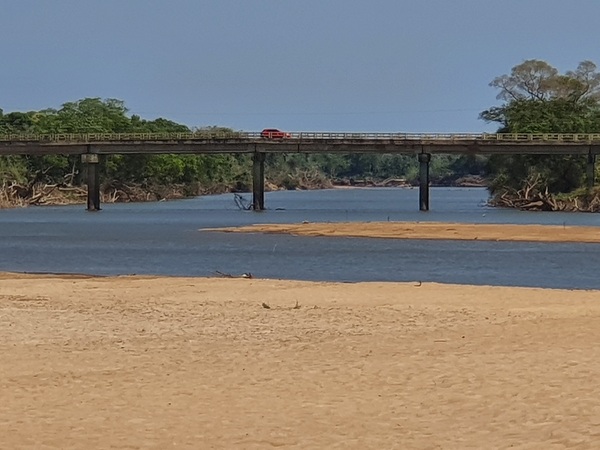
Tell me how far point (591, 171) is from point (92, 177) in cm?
5013

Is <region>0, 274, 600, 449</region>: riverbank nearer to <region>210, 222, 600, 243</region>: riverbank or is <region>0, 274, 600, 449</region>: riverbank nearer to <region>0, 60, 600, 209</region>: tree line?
<region>210, 222, 600, 243</region>: riverbank

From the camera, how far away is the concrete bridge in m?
102

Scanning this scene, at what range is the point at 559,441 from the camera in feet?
44.4

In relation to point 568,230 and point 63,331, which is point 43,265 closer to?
point 63,331

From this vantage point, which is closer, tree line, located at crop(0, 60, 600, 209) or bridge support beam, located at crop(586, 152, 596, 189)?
bridge support beam, located at crop(586, 152, 596, 189)

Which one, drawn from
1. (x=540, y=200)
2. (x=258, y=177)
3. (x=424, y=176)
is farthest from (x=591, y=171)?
(x=258, y=177)

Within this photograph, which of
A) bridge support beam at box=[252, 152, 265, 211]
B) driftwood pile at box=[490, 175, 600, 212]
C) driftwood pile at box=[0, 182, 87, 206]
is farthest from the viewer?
driftwood pile at box=[0, 182, 87, 206]

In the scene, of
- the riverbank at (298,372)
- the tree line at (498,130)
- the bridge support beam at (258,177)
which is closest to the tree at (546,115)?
the tree line at (498,130)

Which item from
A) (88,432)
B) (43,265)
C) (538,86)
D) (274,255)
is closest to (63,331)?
(88,432)

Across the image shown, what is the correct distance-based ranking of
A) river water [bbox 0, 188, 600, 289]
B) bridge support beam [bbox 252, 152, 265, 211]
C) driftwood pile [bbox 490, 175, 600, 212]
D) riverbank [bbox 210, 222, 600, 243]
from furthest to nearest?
bridge support beam [bbox 252, 152, 265, 211], driftwood pile [bbox 490, 175, 600, 212], riverbank [bbox 210, 222, 600, 243], river water [bbox 0, 188, 600, 289]

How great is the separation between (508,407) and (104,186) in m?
136

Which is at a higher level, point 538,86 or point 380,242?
point 538,86

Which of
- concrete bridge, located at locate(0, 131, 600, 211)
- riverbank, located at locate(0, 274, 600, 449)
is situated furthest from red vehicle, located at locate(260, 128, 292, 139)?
riverbank, located at locate(0, 274, 600, 449)

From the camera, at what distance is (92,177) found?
11281 centimetres
